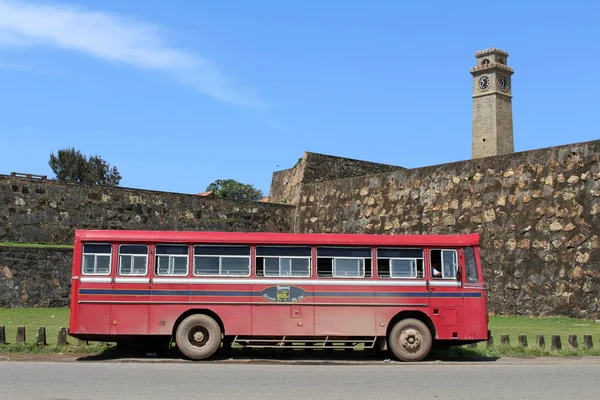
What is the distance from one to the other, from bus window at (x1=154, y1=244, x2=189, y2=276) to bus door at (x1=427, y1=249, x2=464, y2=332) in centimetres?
459

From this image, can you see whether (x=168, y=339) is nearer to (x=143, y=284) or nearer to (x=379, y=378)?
(x=143, y=284)

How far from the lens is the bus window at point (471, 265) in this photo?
47.7 feet

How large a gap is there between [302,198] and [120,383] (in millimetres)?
21760

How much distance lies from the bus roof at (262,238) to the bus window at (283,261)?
0.14 meters

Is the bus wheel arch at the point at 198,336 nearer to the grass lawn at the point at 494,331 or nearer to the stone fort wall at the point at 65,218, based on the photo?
the grass lawn at the point at 494,331

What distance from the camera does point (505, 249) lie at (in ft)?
77.0

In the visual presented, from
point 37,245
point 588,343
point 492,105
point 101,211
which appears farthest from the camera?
point 492,105

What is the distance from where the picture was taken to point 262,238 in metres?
14.2

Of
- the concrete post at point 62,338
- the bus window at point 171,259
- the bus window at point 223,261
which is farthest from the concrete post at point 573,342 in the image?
the concrete post at point 62,338

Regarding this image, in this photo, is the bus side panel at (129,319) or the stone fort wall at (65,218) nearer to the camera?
the bus side panel at (129,319)

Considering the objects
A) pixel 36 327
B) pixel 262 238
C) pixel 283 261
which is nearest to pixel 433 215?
pixel 283 261

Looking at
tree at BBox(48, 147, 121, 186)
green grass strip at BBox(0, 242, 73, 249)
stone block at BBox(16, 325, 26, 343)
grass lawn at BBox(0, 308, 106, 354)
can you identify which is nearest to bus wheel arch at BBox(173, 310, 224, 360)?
grass lawn at BBox(0, 308, 106, 354)

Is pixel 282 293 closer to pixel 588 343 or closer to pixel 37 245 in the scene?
pixel 588 343

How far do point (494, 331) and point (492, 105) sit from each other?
74727 mm
